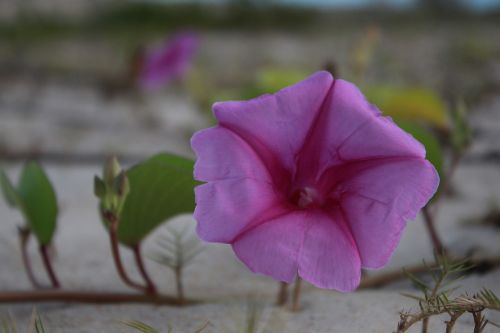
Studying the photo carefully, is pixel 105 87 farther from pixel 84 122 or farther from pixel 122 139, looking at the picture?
pixel 122 139

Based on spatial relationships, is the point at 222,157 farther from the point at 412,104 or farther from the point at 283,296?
the point at 412,104

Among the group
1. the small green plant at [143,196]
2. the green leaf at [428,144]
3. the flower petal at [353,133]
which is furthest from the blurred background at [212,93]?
the flower petal at [353,133]

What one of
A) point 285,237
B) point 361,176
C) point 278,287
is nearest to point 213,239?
point 285,237

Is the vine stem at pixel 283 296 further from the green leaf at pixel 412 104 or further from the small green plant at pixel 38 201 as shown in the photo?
the green leaf at pixel 412 104

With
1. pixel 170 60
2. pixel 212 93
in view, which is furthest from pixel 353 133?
pixel 212 93

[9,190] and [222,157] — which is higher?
[222,157]
